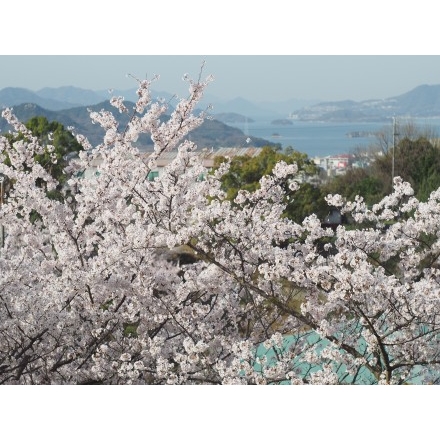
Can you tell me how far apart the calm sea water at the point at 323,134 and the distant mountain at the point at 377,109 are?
17 cm

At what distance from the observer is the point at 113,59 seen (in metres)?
6.43

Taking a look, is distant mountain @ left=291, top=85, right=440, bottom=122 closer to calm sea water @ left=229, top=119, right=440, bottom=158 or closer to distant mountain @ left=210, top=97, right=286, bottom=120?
calm sea water @ left=229, top=119, right=440, bottom=158

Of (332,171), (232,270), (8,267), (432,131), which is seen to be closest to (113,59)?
(8,267)

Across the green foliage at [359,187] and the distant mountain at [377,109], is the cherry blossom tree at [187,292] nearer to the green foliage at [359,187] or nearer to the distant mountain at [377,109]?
the green foliage at [359,187]

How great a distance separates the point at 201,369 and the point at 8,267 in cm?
100

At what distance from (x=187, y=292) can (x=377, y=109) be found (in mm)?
8721

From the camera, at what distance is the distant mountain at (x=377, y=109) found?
1041cm

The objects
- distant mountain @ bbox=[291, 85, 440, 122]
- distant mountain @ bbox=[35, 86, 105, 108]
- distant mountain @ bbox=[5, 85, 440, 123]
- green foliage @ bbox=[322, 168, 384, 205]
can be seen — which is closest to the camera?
distant mountain @ bbox=[35, 86, 105, 108]

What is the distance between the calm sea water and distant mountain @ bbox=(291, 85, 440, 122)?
0.55 ft

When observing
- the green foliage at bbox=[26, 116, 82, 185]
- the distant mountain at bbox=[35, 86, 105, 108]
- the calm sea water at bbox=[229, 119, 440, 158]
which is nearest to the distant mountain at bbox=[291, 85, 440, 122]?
the calm sea water at bbox=[229, 119, 440, 158]

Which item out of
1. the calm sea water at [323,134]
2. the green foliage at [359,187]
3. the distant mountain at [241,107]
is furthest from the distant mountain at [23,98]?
the green foliage at [359,187]

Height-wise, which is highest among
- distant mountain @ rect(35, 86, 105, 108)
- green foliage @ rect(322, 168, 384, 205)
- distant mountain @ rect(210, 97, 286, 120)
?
distant mountain @ rect(35, 86, 105, 108)

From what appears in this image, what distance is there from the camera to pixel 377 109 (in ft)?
35.9

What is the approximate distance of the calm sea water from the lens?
1061 cm
